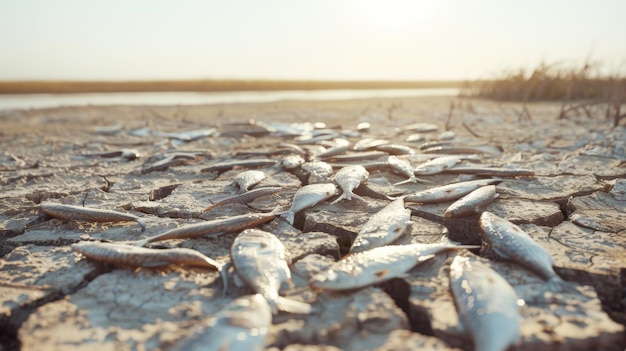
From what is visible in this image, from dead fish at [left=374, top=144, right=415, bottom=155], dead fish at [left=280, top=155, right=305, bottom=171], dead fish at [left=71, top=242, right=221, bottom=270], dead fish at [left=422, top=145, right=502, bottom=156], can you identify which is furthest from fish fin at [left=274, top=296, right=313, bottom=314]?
dead fish at [left=422, top=145, right=502, bottom=156]

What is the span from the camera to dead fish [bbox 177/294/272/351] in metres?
1.30

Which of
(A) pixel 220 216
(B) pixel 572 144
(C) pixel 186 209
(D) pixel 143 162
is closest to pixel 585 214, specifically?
(A) pixel 220 216

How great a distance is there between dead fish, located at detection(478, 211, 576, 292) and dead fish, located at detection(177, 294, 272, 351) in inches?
43.0

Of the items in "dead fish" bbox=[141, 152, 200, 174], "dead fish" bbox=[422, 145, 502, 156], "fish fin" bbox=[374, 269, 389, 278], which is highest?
"fish fin" bbox=[374, 269, 389, 278]

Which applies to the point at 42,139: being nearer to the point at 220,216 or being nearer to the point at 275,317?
the point at 220,216

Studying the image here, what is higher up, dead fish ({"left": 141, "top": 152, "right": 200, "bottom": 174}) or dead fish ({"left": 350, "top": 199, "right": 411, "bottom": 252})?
dead fish ({"left": 350, "top": 199, "right": 411, "bottom": 252})

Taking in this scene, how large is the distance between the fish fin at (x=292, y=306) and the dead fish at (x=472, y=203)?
4.04 ft

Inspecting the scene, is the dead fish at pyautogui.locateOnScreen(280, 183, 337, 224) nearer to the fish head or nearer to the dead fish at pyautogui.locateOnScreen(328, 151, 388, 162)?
the fish head

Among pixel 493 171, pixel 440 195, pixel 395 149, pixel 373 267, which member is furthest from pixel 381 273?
pixel 395 149

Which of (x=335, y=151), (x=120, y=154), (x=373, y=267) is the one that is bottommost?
(x=120, y=154)

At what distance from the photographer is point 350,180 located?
313cm

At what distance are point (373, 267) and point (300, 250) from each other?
0.51m

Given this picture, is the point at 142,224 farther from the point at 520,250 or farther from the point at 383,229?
the point at 520,250

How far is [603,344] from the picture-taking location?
57.8 inches
